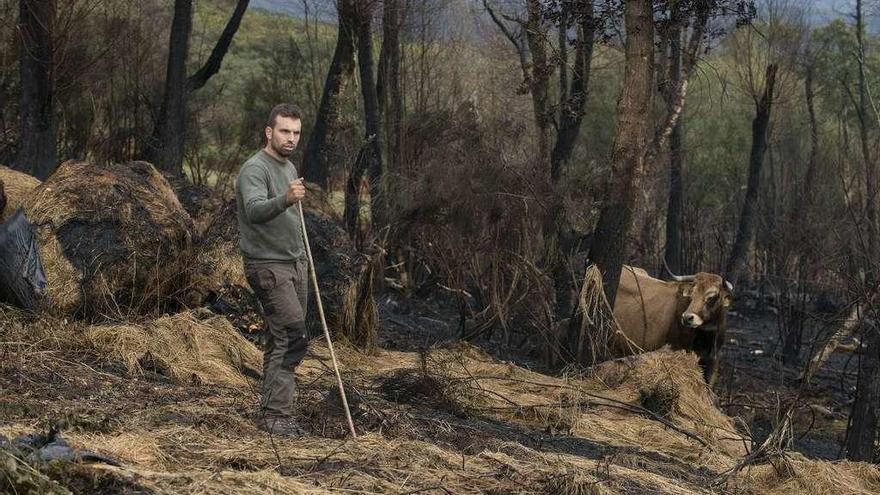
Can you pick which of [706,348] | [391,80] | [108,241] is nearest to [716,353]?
[706,348]

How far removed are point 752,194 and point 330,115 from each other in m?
8.07

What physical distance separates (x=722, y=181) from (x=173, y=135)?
22.8 m

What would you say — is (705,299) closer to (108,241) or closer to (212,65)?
(108,241)

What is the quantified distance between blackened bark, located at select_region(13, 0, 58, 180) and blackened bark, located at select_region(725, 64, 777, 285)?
11.2 metres

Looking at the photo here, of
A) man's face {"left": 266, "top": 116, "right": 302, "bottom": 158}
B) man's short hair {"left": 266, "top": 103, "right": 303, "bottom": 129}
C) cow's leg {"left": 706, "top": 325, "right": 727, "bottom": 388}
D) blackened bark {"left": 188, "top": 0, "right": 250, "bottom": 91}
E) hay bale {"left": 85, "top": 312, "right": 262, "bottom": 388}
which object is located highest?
blackened bark {"left": 188, "top": 0, "right": 250, "bottom": 91}

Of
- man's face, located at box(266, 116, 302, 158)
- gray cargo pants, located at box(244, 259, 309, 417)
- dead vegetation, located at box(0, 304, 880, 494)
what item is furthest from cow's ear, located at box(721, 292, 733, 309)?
man's face, located at box(266, 116, 302, 158)

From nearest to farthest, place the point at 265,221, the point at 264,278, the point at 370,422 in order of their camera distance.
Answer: the point at 265,221 → the point at 264,278 → the point at 370,422

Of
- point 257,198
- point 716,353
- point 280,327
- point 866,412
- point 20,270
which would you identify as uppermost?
point 257,198

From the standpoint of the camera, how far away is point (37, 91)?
17.4 metres

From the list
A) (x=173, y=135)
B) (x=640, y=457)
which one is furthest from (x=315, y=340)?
(x=173, y=135)

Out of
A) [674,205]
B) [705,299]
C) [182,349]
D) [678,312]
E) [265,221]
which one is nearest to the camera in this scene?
[265,221]

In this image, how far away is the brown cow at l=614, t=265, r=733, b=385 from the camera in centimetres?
1466

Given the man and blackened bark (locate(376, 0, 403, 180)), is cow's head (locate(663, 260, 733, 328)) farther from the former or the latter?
the man

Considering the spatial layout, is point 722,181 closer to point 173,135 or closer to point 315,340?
point 173,135
